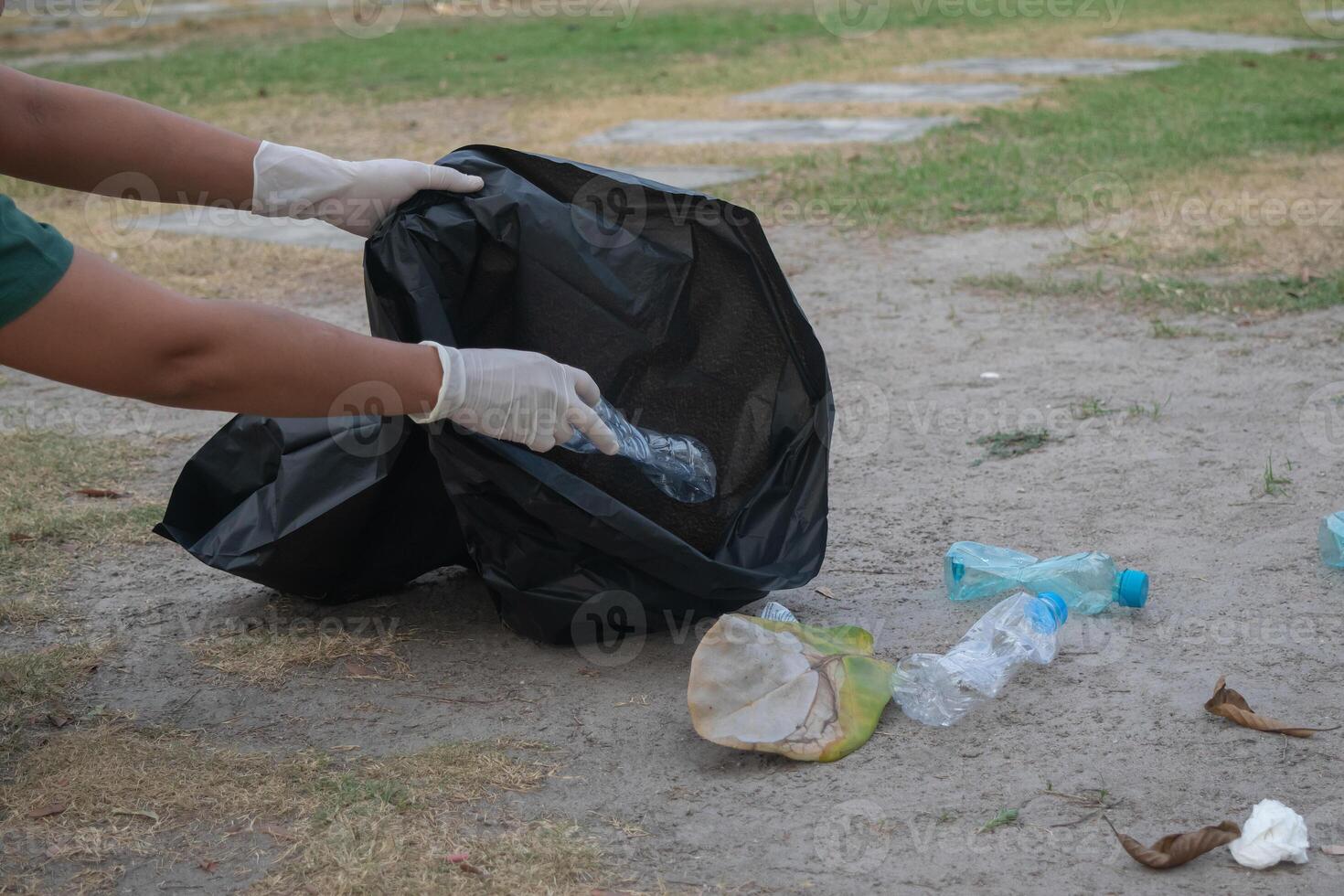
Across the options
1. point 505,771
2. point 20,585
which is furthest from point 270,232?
point 505,771

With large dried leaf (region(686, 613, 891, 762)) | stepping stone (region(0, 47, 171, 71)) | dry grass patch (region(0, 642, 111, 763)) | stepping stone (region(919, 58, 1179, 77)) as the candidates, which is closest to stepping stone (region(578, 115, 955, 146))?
stepping stone (region(919, 58, 1179, 77))

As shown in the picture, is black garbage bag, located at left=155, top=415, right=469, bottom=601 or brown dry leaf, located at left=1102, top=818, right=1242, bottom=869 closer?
brown dry leaf, located at left=1102, top=818, right=1242, bottom=869

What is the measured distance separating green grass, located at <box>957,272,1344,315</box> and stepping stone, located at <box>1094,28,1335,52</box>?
20.3 feet

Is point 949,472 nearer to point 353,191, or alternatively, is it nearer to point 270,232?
point 353,191

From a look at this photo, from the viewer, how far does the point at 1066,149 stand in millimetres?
6449

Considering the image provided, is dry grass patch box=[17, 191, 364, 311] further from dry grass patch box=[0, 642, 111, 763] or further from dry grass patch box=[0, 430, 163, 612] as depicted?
dry grass patch box=[0, 642, 111, 763]

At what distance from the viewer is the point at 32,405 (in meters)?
3.99

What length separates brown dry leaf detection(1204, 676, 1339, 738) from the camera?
6.51 ft

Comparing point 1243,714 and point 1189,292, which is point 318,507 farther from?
point 1189,292

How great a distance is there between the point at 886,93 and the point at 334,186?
21.7ft

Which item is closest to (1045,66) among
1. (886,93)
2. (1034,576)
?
(886,93)

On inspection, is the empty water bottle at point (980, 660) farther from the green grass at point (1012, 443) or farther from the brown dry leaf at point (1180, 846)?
the green grass at point (1012, 443)

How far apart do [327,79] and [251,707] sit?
28.5 feet

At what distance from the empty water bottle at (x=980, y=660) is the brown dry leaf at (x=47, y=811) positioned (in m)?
1.30
